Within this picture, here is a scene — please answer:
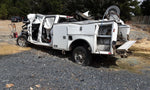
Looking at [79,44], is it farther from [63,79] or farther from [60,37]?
[63,79]

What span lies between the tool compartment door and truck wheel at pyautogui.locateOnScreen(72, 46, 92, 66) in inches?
25.5

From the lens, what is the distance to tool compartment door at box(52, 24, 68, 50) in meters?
6.04

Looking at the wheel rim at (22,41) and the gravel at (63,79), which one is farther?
the wheel rim at (22,41)

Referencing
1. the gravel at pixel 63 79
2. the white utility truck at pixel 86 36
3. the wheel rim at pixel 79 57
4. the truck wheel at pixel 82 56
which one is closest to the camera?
the gravel at pixel 63 79

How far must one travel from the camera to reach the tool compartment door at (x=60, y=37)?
604 centimetres

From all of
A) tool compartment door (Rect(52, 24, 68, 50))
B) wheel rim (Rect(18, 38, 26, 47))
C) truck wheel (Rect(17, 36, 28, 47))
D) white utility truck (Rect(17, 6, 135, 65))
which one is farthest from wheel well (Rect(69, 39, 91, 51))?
wheel rim (Rect(18, 38, 26, 47))

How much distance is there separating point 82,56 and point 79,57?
165mm

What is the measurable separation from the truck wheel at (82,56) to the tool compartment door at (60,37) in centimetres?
65

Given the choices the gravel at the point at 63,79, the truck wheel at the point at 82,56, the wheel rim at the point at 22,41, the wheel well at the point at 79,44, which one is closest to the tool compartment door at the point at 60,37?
the wheel well at the point at 79,44

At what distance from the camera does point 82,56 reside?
553 cm

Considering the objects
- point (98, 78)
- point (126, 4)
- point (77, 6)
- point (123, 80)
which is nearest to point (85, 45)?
point (98, 78)

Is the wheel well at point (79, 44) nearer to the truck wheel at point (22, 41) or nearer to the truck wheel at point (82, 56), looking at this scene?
the truck wheel at point (82, 56)

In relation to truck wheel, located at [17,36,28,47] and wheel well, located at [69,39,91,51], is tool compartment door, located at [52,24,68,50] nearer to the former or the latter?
wheel well, located at [69,39,91,51]

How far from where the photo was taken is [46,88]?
3523mm
